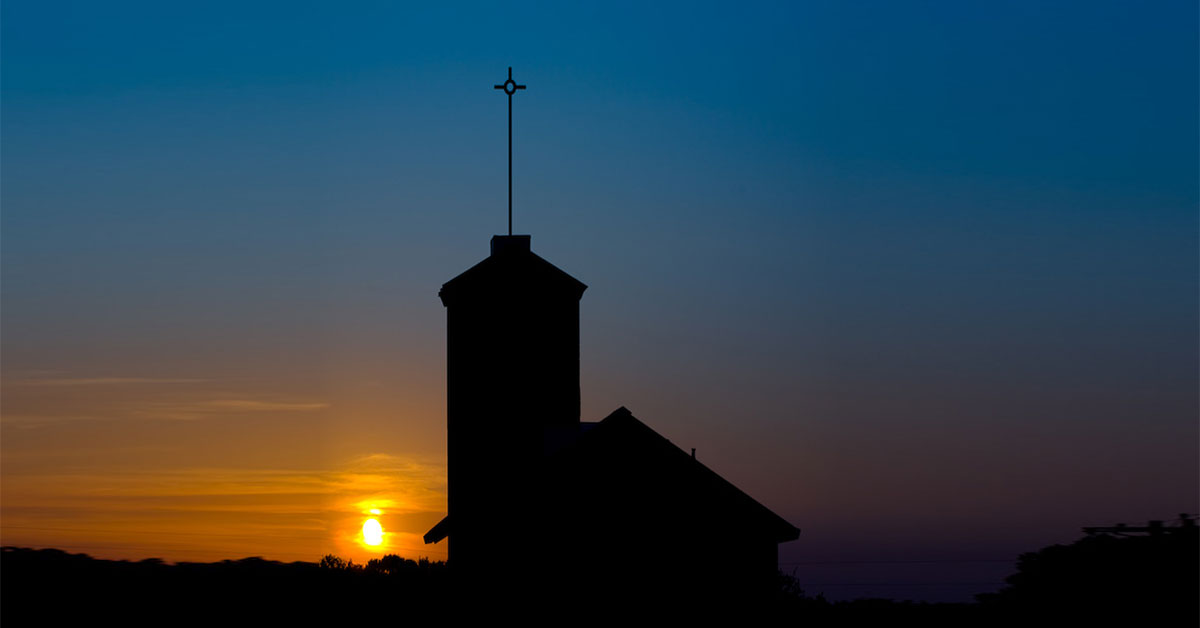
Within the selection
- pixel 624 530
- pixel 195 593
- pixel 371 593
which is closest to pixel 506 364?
pixel 624 530

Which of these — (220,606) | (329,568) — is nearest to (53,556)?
(220,606)

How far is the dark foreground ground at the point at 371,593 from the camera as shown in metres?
16.9

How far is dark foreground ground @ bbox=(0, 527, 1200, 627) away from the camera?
16.9 metres

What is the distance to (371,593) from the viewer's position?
20.4 meters

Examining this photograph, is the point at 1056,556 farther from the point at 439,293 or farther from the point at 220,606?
the point at 439,293

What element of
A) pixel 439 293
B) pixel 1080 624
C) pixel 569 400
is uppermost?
pixel 439 293

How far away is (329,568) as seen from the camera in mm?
21047

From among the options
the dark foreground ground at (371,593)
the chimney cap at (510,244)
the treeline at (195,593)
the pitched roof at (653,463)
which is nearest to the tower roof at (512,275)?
the chimney cap at (510,244)

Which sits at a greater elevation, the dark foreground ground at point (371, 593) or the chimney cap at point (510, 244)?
the chimney cap at point (510, 244)

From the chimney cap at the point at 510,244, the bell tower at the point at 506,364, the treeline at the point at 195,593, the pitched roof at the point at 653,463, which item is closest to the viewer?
the treeline at the point at 195,593

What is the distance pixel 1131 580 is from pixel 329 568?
11887mm

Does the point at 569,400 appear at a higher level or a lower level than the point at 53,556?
higher

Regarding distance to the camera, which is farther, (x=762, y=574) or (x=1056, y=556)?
(x=762, y=574)

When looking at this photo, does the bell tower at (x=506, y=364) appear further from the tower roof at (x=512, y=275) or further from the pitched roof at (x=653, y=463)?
the pitched roof at (x=653, y=463)
